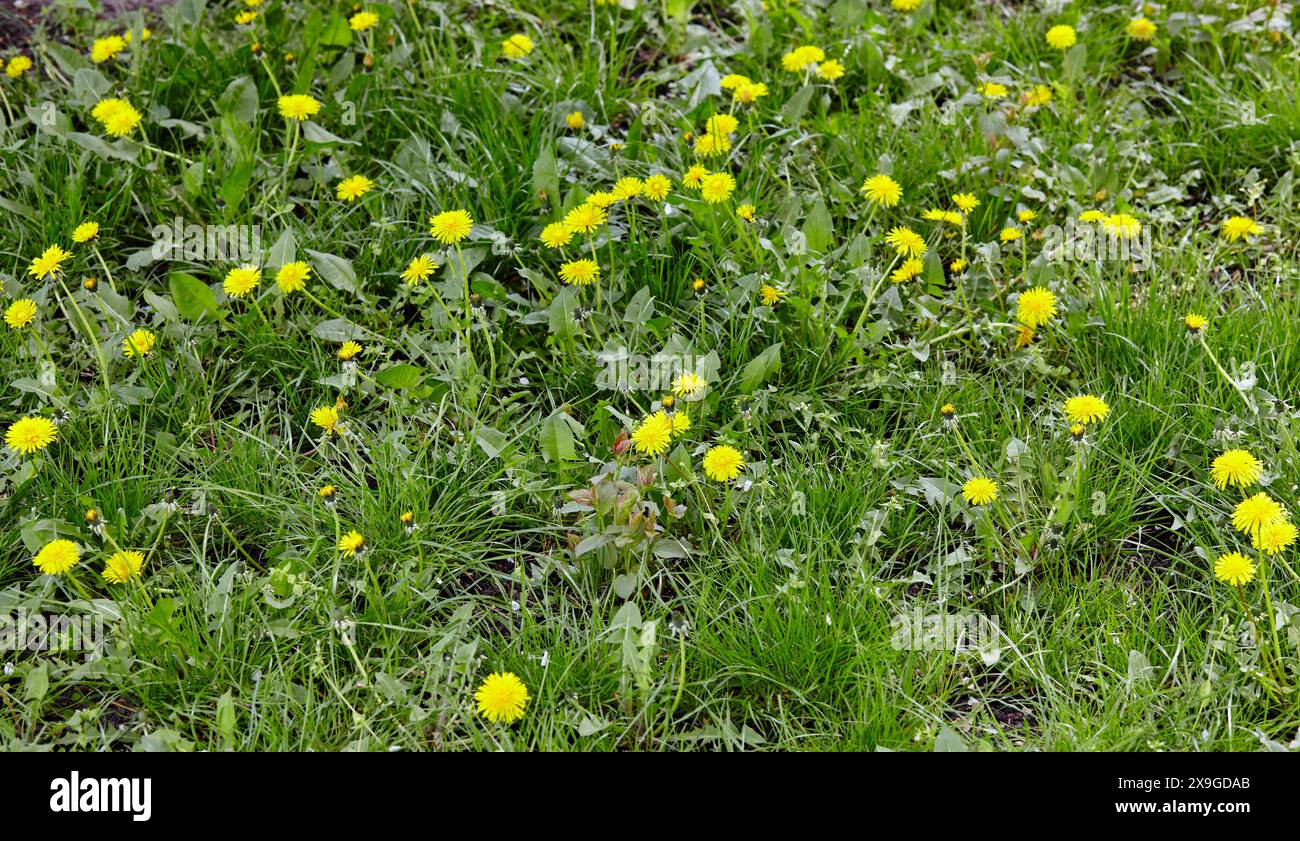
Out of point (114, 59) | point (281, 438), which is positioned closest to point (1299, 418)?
point (281, 438)

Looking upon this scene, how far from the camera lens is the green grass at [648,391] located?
2.47 metres

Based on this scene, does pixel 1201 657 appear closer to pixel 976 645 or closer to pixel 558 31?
pixel 976 645

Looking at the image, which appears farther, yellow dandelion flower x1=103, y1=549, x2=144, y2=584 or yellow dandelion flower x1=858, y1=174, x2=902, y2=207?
yellow dandelion flower x1=858, y1=174, x2=902, y2=207

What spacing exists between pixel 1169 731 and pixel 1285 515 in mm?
614

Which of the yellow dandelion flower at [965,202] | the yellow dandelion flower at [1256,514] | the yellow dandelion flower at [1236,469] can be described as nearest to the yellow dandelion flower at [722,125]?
the yellow dandelion flower at [965,202]

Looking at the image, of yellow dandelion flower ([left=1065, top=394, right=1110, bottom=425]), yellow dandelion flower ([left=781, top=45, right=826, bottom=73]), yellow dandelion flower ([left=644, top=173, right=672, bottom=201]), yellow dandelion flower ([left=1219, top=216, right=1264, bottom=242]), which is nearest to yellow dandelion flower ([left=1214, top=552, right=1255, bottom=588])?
yellow dandelion flower ([left=1065, top=394, right=1110, bottom=425])

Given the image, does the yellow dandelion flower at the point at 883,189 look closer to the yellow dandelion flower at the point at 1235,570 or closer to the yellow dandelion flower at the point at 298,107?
the yellow dandelion flower at the point at 1235,570

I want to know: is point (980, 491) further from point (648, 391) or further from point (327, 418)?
point (327, 418)

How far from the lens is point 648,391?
117 inches

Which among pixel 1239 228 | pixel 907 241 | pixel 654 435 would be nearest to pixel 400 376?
pixel 654 435

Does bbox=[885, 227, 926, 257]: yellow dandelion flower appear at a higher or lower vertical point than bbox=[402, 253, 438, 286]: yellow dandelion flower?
higher

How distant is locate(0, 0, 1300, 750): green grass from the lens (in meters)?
2.47

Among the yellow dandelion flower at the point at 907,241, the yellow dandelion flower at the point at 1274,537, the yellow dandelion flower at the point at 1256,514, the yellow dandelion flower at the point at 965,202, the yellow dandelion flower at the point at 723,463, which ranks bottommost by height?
the yellow dandelion flower at the point at 1274,537

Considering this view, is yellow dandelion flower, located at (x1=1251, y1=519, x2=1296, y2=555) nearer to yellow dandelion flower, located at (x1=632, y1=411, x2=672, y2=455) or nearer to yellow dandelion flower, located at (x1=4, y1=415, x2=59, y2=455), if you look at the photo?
yellow dandelion flower, located at (x1=632, y1=411, x2=672, y2=455)
